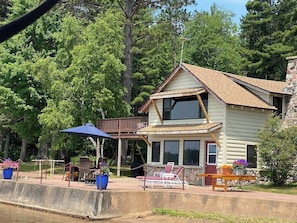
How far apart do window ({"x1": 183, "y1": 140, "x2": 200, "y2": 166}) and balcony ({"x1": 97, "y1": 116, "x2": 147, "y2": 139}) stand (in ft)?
11.3

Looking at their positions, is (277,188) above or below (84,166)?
below

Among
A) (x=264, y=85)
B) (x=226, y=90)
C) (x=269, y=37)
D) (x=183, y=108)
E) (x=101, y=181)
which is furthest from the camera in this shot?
(x=269, y=37)

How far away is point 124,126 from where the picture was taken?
82.4ft

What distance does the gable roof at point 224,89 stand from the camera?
2050 cm

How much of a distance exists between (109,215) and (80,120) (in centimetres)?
1424

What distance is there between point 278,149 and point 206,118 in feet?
12.7

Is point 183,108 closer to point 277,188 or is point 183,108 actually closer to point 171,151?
point 171,151

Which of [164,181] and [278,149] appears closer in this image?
[164,181]

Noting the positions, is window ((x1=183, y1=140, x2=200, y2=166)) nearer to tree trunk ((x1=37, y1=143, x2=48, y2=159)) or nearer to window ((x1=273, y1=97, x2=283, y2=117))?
window ((x1=273, y1=97, x2=283, y2=117))

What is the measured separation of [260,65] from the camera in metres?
37.7

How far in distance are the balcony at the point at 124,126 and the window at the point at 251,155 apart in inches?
236

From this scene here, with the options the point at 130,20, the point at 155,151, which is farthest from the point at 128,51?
the point at 155,151

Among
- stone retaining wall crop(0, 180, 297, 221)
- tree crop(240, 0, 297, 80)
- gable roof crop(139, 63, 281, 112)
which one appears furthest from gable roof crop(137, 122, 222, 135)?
tree crop(240, 0, 297, 80)

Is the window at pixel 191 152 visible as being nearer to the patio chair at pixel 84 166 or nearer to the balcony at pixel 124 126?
the balcony at pixel 124 126
